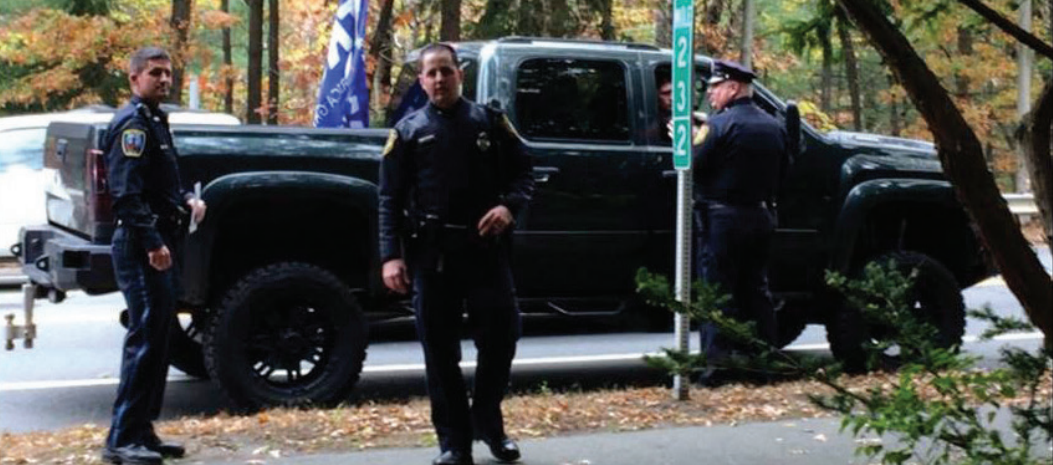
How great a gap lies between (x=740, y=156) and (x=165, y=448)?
140 inches

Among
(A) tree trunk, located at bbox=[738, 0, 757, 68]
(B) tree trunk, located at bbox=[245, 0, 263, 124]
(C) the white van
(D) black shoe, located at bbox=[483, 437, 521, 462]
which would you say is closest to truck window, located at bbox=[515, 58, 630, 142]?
(D) black shoe, located at bbox=[483, 437, 521, 462]

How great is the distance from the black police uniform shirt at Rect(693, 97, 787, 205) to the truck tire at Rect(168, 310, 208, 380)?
9.78ft

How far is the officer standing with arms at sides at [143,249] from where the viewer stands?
579 cm

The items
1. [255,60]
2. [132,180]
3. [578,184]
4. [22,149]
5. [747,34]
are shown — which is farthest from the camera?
[255,60]

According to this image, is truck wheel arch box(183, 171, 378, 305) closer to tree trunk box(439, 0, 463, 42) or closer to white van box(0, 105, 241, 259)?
white van box(0, 105, 241, 259)

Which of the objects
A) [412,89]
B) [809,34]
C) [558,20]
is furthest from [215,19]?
[809,34]

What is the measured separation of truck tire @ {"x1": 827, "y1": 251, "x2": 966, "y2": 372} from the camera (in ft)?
28.7

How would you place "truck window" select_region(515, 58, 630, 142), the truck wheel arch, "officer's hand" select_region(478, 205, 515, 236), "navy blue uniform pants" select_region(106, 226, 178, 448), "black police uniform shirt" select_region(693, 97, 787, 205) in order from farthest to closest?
1. "truck window" select_region(515, 58, 630, 142)
2. "black police uniform shirt" select_region(693, 97, 787, 205)
3. the truck wheel arch
4. "navy blue uniform pants" select_region(106, 226, 178, 448)
5. "officer's hand" select_region(478, 205, 515, 236)

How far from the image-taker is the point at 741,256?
789 cm

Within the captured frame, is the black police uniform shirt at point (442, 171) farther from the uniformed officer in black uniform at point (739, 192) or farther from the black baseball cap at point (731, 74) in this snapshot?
the black baseball cap at point (731, 74)

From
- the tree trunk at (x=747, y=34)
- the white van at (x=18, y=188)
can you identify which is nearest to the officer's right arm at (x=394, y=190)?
the white van at (x=18, y=188)

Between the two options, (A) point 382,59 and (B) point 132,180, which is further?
(A) point 382,59

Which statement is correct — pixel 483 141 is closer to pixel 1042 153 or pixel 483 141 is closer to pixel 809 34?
pixel 1042 153

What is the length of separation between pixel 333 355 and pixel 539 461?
6.11 ft
